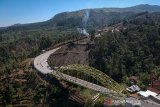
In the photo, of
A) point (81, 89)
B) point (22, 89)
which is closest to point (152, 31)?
point (81, 89)

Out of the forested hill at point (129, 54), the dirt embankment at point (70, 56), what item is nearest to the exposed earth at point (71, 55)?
the dirt embankment at point (70, 56)

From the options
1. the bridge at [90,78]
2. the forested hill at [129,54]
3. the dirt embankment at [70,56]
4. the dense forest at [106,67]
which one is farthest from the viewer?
the dirt embankment at [70,56]

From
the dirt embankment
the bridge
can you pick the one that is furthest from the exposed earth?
the bridge

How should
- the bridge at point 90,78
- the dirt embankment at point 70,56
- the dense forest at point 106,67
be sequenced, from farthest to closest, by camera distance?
the dirt embankment at point 70,56
the dense forest at point 106,67
the bridge at point 90,78

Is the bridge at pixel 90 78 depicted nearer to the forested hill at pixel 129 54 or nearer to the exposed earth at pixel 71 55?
the forested hill at pixel 129 54

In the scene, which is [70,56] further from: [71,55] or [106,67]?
[106,67]

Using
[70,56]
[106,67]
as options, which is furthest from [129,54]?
[70,56]

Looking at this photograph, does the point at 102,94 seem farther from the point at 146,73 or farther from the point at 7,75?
the point at 7,75
